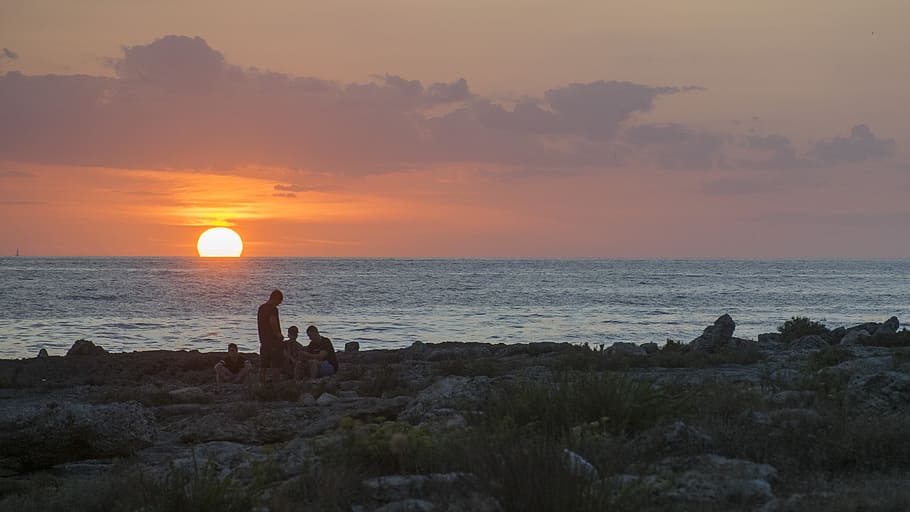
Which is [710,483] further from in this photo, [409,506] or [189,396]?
[189,396]

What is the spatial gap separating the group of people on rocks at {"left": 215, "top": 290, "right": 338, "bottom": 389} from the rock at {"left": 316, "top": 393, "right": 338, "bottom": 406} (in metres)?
2.74

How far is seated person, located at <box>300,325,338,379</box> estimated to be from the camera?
1798 cm

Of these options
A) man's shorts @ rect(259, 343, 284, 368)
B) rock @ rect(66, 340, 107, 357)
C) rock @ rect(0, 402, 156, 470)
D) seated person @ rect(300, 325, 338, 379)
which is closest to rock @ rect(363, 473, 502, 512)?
rock @ rect(0, 402, 156, 470)

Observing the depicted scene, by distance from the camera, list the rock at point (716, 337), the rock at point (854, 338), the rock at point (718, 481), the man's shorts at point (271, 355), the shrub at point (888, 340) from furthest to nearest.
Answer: the rock at point (854, 338) → the rock at point (716, 337) → the shrub at point (888, 340) → the man's shorts at point (271, 355) → the rock at point (718, 481)

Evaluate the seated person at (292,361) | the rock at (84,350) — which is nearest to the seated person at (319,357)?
the seated person at (292,361)

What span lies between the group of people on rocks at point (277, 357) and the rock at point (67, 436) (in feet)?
19.7

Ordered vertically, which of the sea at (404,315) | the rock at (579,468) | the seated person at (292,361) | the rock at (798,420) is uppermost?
the rock at (579,468)

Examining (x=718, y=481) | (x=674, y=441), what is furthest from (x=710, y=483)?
(x=674, y=441)

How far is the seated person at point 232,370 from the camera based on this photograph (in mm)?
18344

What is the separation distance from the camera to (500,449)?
638cm

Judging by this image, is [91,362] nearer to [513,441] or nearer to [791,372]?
[791,372]

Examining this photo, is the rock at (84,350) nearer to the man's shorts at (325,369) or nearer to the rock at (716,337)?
the man's shorts at (325,369)

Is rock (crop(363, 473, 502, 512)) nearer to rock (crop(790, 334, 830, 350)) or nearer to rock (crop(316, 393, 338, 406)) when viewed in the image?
rock (crop(316, 393, 338, 406))

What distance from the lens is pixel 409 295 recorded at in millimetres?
70188
